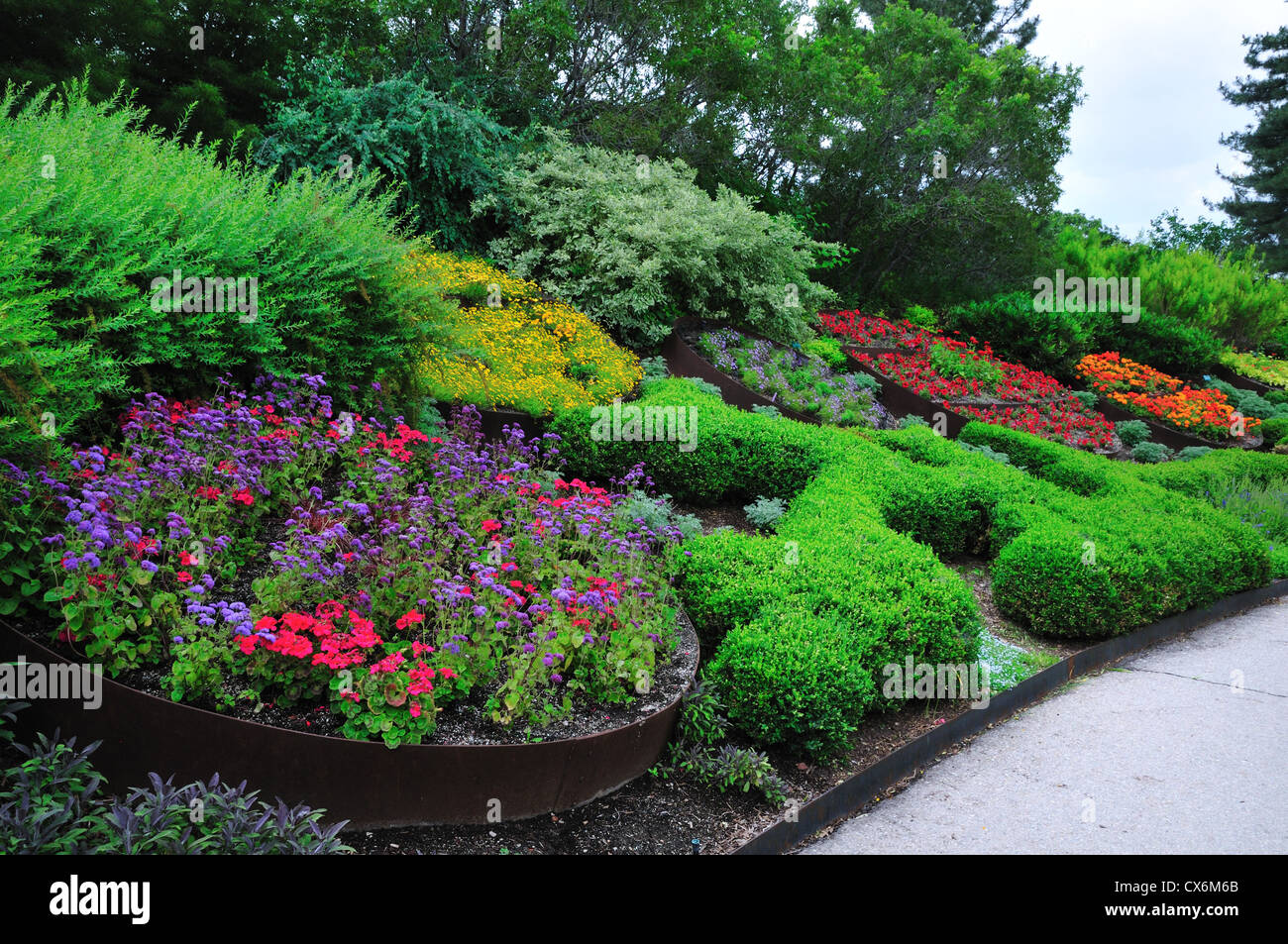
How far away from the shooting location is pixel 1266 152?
30.5 meters

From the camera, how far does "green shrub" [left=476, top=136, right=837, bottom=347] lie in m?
9.84

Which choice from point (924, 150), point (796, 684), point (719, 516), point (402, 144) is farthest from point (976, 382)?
point (796, 684)

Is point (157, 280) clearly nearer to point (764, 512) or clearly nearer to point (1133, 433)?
point (764, 512)

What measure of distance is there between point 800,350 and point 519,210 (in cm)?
404

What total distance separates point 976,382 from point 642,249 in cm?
564

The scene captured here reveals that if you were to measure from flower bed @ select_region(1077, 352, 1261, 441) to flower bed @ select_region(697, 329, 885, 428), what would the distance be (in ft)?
16.9

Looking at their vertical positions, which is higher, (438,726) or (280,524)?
(280,524)

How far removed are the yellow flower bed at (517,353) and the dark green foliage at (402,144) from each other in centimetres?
85

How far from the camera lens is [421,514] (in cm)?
437

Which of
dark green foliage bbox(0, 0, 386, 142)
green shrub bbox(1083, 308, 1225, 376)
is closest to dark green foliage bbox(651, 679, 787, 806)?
dark green foliage bbox(0, 0, 386, 142)

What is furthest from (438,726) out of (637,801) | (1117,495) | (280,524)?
(1117,495)

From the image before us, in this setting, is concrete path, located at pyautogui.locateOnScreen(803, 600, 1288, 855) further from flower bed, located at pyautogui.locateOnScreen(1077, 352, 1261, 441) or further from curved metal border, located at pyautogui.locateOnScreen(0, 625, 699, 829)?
flower bed, located at pyautogui.locateOnScreen(1077, 352, 1261, 441)

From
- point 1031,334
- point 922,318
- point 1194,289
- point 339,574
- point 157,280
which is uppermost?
point 1194,289

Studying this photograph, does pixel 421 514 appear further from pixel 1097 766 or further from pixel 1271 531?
pixel 1271 531
